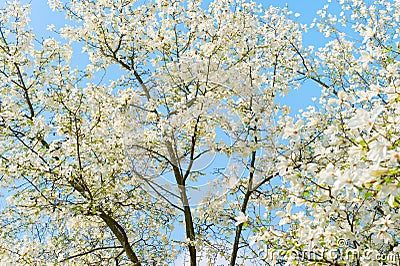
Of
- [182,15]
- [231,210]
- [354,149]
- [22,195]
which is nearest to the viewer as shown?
[354,149]

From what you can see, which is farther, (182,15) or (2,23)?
(182,15)

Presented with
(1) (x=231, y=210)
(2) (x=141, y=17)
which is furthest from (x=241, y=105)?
(2) (x=141, y=17)

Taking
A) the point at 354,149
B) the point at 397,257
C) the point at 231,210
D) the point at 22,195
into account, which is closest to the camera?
the point at 354,149

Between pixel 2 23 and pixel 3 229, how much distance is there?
3718 millimetres

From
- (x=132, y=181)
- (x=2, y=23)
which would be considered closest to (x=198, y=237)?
(x=132, y=181)

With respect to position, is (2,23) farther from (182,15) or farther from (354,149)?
(354,149)

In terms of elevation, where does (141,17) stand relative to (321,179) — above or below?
→ above

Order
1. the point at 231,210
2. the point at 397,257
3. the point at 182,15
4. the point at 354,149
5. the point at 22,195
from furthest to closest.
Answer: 1. the point at 182,15
2. the point at 231,210
3. the point at 22,195
4. the point at 397,257
5. the point at 354,149

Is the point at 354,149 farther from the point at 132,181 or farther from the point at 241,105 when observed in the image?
the point at 132,181

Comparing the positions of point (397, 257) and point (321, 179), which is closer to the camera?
point (321, 179)

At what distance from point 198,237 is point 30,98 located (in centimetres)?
395

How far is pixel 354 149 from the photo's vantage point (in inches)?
115

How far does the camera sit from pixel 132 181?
8008 mm

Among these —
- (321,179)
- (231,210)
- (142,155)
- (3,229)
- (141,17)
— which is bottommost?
(321,179)
